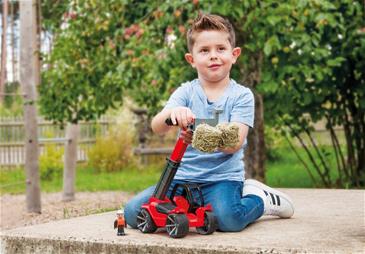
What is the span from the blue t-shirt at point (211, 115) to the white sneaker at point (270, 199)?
0.14 m

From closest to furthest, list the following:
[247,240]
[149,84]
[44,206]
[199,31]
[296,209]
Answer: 1. [247,240]
2. [199,31]
3. [296,209]
4. [149,84]
5. [44,206]

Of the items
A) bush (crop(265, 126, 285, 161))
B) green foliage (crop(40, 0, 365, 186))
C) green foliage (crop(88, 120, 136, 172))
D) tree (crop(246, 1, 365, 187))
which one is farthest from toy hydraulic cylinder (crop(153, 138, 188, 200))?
bush (crop(265, 126, 285, 161))

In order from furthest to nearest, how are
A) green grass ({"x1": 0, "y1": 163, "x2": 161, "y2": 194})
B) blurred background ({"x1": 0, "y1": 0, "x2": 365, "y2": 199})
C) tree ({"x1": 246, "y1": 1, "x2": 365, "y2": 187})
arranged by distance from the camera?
1. green grass ({"x1": 0, "y1": 163, "x2": 161, "y2": 194})
2. blurred background ({"x1": 0, "y1": 0, "x2": 365, "y2": 199})
3. tree ({"x1": 246, "y1": 1, "x2": 365, "y2": 187})

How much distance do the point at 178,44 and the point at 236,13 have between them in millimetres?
562

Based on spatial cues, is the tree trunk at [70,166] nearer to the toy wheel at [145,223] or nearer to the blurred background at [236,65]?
the blurred background at [236,65]

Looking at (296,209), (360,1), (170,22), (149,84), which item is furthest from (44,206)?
(296,209)

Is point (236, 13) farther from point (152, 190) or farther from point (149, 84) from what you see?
point (152, 190)

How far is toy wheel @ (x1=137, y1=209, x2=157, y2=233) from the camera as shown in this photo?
11.4 ft

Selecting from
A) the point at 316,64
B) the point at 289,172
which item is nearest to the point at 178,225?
the point at 316,64

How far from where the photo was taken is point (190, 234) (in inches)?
137

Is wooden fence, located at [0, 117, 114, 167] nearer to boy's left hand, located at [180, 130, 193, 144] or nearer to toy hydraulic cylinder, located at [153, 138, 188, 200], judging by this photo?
toy hydraulic cylinder, located at [153, 138, 188, 200]

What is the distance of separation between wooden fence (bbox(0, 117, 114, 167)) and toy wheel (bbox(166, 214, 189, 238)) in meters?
11.0

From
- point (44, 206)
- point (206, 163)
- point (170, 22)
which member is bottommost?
point (44, 206)

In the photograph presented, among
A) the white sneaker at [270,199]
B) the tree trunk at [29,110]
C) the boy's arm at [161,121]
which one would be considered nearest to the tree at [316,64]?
the white sneaker at [270,199]
